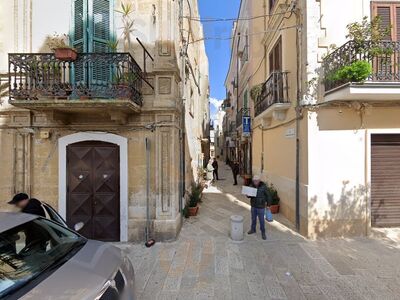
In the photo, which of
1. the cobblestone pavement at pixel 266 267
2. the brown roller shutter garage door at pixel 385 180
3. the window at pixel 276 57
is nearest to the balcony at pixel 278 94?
the window at pixel 276 57

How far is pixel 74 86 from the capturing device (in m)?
5.74

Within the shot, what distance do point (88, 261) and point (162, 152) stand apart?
3.91m

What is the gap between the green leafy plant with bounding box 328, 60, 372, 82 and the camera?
575cm

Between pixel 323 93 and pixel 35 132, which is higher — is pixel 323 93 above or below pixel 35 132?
above

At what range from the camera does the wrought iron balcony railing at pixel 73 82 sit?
18.8 feet

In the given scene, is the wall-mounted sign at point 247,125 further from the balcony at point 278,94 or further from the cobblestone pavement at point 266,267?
the cobblestone pavement at point 266,267

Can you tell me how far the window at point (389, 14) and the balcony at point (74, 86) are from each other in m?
6.27

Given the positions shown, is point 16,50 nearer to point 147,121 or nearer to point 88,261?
point 147,121

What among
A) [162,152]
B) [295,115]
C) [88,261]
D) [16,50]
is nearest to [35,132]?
[16,50]

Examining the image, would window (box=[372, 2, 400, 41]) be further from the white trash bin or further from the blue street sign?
the blue street sign

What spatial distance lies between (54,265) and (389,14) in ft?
28.9

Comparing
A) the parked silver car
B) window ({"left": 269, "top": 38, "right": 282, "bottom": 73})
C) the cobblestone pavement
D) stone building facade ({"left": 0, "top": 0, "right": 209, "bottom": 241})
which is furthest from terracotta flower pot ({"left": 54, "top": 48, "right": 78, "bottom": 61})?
window ({"left": 269, "top": 38, "right": 282, "bottom": 73})

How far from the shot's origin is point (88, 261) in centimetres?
294

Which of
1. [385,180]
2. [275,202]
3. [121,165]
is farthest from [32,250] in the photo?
[385,180]
